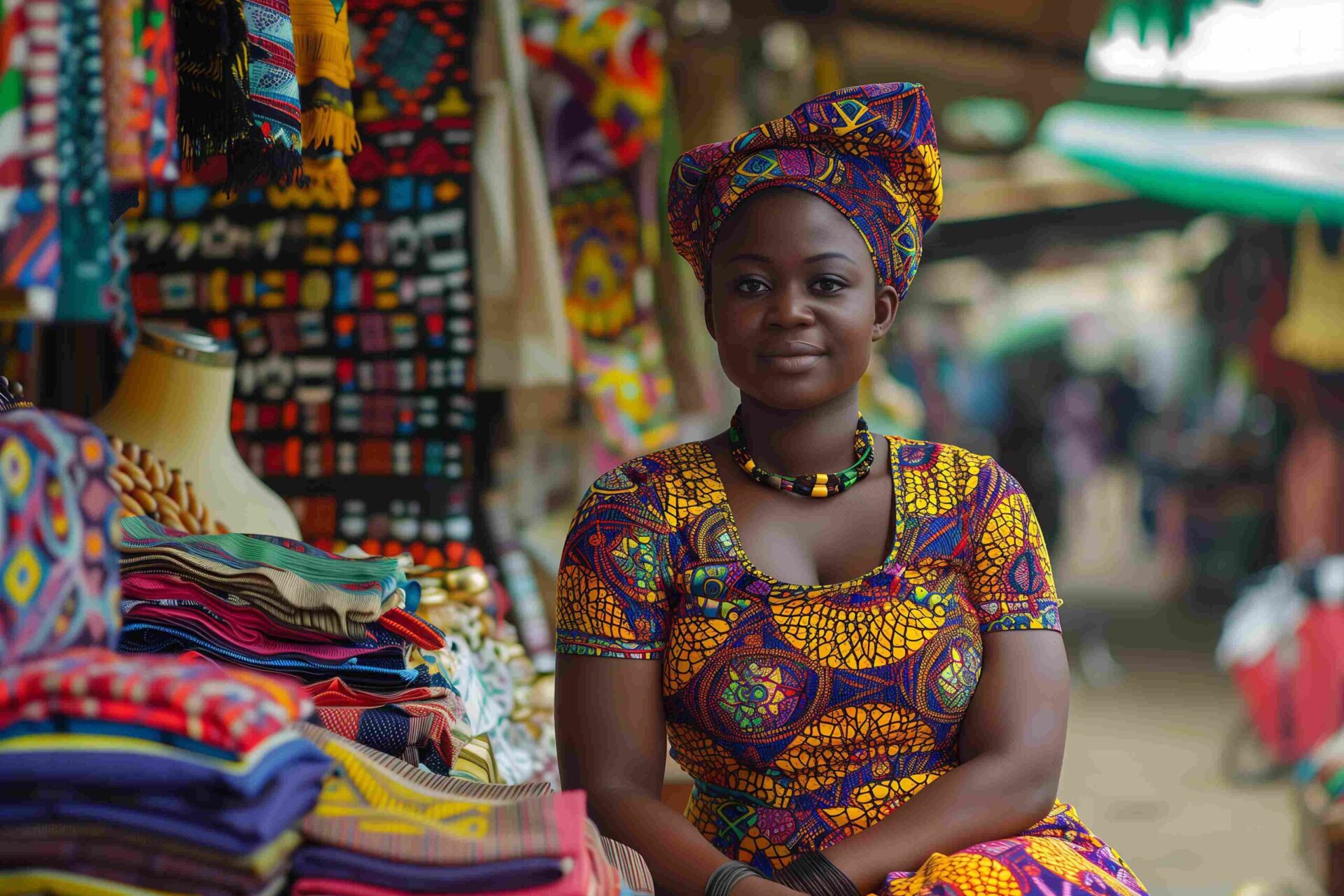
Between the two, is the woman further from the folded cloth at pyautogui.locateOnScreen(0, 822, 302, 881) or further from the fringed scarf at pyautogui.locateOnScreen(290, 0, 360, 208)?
the folded cloth at pyautogui.locateOnScreen(0, 822, 302, 881)

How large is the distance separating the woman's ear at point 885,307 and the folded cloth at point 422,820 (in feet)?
2.92

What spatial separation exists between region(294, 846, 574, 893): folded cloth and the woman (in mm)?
517

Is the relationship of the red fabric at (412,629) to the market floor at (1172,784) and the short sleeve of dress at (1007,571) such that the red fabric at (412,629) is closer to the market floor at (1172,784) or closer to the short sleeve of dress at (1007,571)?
the short sleeve of dress at (1007,571)

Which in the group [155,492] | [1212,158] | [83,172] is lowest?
[155,492]

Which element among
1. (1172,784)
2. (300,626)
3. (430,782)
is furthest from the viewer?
(1172,784)

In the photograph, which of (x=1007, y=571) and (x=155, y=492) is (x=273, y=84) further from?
(x=1007, y=571)

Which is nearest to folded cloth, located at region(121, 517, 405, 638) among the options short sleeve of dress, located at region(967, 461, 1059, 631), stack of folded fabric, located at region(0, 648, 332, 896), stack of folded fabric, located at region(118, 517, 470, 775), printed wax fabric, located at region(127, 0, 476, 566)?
stack of folded fabric, located at region(118, 517, 470, 775)

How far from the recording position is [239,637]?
1660 mm

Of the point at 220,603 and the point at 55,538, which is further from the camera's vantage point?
the point at 220,603

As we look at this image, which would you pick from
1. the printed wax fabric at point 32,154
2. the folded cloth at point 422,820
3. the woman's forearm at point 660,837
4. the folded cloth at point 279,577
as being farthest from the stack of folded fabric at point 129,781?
the woman's forearm at point 660,837

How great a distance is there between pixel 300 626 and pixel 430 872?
1.99 ft

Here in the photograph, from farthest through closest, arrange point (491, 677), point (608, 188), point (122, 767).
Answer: point (608, 188) → point (491, 677) → point (122, 767)

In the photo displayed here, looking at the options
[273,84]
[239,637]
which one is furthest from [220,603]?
[273,84]

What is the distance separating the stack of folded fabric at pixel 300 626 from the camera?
162 cm
